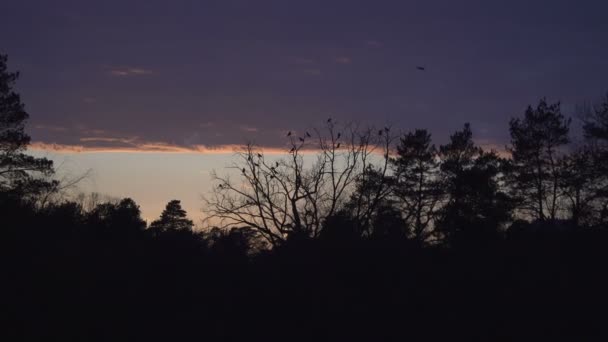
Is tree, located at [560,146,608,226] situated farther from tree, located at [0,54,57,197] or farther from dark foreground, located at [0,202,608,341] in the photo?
tree, located at [0,54,57,197]

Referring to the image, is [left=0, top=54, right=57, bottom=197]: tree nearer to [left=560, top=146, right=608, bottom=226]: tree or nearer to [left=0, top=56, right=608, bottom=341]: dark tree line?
[left=0, top=56, right=608, bottom=341]: dark tree line

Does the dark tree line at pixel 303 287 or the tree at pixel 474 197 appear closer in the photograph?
the dark tree line at pixel 303 287

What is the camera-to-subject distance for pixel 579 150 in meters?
33.1

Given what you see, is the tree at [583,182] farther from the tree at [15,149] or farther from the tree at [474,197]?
the tree at [15,149]

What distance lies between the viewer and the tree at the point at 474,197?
110 ft

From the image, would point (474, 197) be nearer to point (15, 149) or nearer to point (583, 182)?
point (583, 182)

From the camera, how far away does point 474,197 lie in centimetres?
3469

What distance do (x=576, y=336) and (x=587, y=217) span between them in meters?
19.9

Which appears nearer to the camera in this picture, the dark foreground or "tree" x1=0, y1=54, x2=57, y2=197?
the dark foreground

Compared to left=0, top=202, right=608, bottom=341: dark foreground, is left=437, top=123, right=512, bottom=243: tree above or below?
above

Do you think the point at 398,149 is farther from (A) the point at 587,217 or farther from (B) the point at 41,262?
(B) the point at 41,262

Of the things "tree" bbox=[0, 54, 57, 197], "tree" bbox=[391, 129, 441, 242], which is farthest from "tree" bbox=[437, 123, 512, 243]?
"tree" bbox=[0, 54, 57, 197]

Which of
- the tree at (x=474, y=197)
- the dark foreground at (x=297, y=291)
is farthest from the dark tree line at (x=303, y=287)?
the tree at (x=474, y=197)

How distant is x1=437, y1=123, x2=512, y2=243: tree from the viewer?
3366 cm
